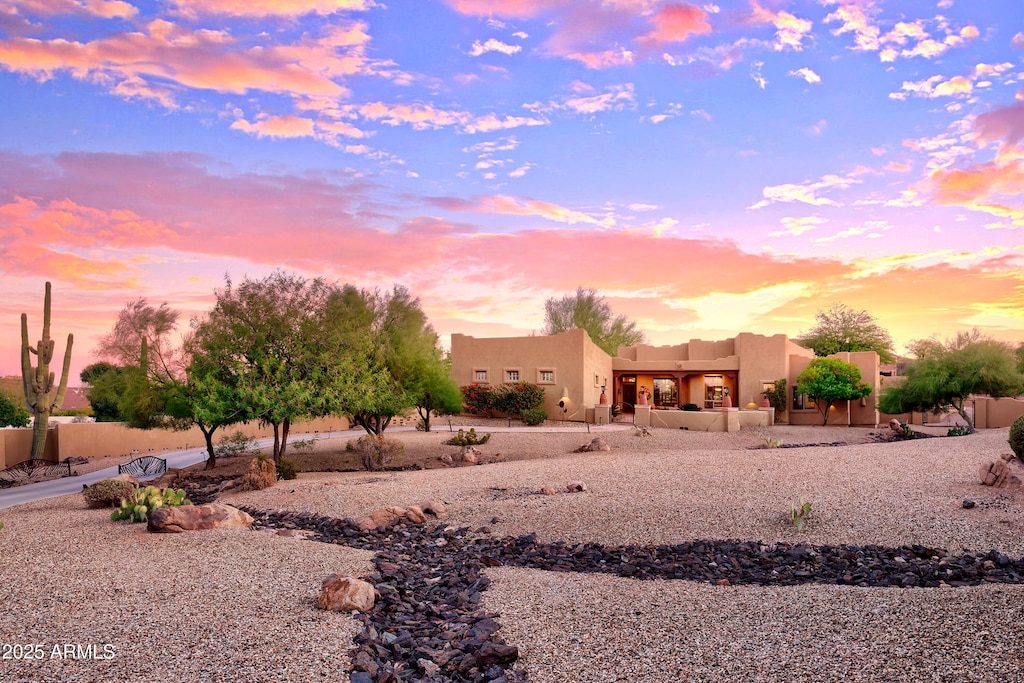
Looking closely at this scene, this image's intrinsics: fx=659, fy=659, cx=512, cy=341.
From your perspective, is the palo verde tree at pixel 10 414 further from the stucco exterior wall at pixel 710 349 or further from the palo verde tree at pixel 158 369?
the stucco exterior wall at pixel 710 349

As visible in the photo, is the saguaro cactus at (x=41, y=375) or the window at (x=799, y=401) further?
the window at (x=799, y=401)

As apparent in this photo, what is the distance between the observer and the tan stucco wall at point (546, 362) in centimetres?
2891

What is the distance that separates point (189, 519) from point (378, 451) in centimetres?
808

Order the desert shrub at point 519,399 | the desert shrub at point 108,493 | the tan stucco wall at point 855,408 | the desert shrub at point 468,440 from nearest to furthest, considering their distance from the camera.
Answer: the desert shrub at point 108,493 < the desert shrub at point 468,440 < the desert shrub at point 519,399 < the tan stucco wall at point 855,408

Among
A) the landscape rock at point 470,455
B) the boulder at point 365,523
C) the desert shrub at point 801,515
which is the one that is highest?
the desert shrub at point 801,515

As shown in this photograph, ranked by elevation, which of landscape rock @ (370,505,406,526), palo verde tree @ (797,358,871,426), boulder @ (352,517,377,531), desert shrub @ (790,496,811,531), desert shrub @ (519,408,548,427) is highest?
palo verde tree @ (797,358,871,426)

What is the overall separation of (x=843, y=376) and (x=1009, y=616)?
26224mm

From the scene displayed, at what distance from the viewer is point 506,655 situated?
5070 mm

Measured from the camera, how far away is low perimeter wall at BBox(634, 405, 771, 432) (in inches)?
971

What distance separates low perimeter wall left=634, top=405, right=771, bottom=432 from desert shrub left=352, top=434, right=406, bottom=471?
465 inches

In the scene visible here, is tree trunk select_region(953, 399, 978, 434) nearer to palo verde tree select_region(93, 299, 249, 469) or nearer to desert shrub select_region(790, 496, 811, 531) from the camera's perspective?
desert shrub select_region(790, 496, 811, 531)

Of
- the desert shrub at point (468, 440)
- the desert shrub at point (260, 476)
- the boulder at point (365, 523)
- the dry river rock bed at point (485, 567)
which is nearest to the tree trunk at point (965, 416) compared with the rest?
the desert shrub at point (468, 440)

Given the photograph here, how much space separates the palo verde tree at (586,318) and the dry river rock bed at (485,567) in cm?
3759

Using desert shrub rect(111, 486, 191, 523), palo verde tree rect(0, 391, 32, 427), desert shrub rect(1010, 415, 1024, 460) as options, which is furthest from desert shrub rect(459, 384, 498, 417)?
desert shrub rect(1010, 415, 1024, 460)
